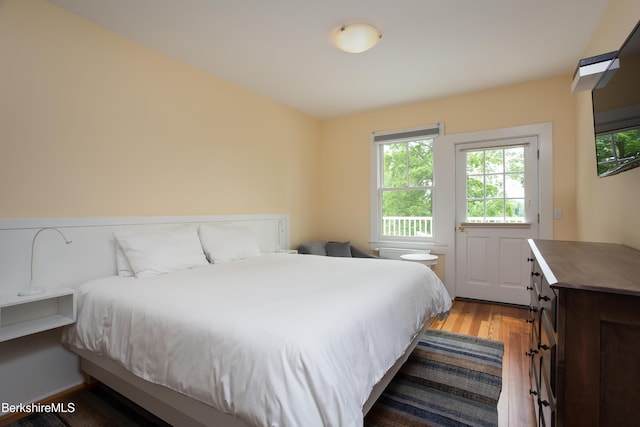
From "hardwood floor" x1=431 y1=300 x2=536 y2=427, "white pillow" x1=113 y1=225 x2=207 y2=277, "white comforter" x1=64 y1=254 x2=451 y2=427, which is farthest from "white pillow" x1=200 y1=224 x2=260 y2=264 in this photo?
"hardwood floor" x1=431 y1=300 x2=536 y2=427

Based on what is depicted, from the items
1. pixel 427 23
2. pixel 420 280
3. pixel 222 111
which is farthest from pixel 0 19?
pixel 420 280

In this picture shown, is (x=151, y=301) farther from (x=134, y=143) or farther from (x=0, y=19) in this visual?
(x=0, y=19)

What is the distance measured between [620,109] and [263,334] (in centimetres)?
181

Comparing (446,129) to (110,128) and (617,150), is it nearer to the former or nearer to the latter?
(617,150)

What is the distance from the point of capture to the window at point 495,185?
355cm

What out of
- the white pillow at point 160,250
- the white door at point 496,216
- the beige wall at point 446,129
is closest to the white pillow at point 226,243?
the white pillow at point 160,250

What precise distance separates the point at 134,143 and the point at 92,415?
1.90m

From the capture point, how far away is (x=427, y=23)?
91.4 inches

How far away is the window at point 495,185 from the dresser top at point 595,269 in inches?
81.2

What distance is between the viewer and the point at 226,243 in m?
2.83

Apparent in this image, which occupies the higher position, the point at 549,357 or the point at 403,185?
the point at 403,185

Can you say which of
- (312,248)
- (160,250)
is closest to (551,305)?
(160,250)

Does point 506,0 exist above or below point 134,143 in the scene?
above

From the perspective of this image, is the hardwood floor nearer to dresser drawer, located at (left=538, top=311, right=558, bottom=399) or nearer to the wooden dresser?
dresser drawer, located at (left=538, top=311, right=558, bottom=399)
